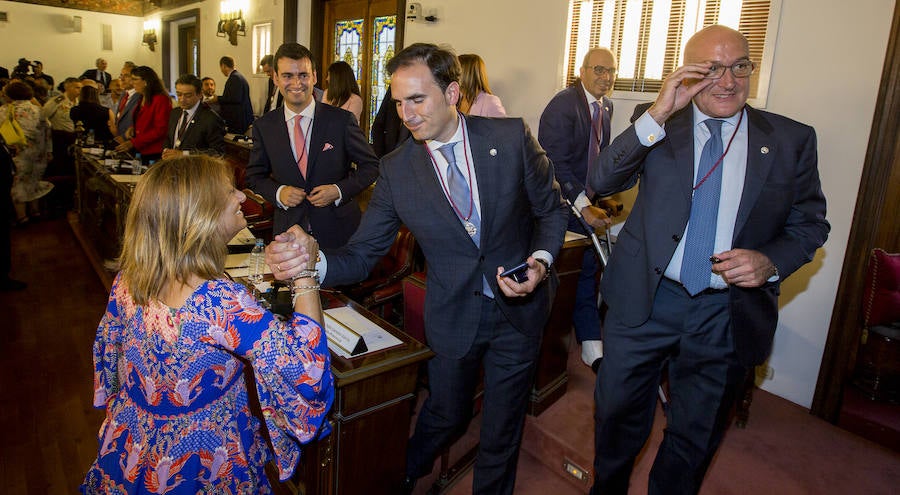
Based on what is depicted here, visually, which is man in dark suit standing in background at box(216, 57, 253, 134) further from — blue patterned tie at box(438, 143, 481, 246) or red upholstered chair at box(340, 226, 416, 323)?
blue patterned tie at box(438, 143, 481, 246)

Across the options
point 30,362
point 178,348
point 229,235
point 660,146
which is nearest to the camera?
point 178,348

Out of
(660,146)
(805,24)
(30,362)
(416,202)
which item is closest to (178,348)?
(416,202)

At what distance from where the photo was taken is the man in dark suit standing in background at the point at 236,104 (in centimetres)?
878

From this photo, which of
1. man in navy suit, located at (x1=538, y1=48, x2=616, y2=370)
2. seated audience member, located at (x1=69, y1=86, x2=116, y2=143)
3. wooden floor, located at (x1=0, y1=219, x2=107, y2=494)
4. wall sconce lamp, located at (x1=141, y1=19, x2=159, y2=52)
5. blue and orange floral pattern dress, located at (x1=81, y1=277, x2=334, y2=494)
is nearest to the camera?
blue and orange floral pattern dress, located at (x1=81, y1=277, x2=334, y2=494)

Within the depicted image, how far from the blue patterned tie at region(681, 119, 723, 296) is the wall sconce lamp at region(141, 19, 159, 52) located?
15.8 metres

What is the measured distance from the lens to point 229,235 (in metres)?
1.47

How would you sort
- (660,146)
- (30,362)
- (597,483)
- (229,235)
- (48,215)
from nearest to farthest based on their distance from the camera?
(229,235)
(660,146)
(597,483)
(30,362)
(48,215)

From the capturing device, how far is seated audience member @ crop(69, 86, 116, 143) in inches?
291

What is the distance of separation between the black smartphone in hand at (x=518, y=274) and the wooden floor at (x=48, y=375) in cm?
222

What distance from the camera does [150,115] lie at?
5.74 m

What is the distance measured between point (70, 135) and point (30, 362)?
524 centimetres

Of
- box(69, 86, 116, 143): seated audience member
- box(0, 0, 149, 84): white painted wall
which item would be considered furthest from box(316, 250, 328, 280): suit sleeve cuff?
box(0, 0, 149, 84): white painted wall

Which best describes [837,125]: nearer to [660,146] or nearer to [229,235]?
[660,146]

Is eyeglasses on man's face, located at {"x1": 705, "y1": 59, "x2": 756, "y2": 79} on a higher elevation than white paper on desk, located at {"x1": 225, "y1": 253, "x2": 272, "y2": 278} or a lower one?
higher
